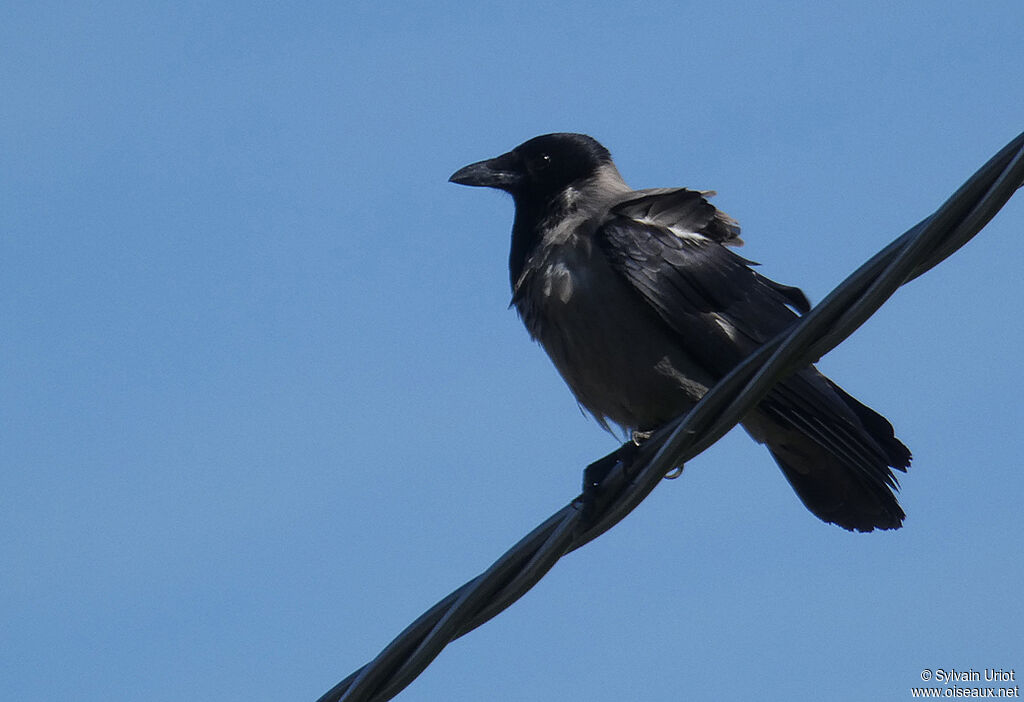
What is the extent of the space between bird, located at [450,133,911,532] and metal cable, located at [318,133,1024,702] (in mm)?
1894

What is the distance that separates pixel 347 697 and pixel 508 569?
21.1 inches

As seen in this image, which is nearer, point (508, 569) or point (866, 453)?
point (508, 569)

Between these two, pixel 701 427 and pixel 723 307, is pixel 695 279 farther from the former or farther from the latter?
pixel 701 427

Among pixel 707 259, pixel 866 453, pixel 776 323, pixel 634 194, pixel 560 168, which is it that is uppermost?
pixel 560 168

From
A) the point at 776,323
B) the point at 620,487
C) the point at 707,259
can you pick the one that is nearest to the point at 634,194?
the point at 707,259

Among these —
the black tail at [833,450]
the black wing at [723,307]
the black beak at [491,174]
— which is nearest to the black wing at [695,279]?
the black wing at [723,307]

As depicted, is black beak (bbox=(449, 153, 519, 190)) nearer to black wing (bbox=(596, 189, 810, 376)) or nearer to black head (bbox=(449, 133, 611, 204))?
black head (bbox=(449, 133, 611, 204))

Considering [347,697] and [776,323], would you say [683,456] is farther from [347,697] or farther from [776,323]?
[776,323]

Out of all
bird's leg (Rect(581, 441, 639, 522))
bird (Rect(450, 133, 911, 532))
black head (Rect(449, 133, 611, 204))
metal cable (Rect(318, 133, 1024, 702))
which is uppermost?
black head (Rect(449, 133, 611, 204))

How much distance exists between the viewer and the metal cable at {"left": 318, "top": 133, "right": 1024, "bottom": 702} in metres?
3.12

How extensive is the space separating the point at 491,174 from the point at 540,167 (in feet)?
1.02

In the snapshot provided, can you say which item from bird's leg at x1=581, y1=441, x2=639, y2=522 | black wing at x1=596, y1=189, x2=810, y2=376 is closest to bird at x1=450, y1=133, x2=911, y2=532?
black wing at x1=596, y1=189, x2=810, y2=376

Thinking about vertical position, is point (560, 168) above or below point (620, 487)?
above

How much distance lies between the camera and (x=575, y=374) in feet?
20.5
